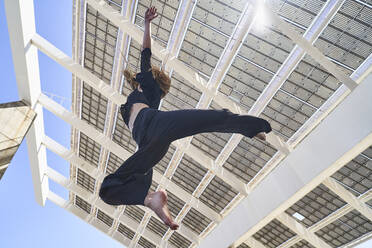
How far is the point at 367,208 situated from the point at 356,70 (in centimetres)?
614

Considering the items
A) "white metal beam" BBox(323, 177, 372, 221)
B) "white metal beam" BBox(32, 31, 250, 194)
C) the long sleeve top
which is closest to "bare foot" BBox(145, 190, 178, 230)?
the long sleeve top

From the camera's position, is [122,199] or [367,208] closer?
[122,199]

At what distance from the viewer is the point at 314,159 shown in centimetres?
909

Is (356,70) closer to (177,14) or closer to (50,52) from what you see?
(177,14)

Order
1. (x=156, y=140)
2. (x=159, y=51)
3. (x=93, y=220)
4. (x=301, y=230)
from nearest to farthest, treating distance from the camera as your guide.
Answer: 1. (x=156, y=140)
2. (x=159, y=51)
3. (x=301, y=230)
4. (x=93, y=220)

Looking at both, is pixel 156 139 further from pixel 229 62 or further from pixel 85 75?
pixel 85 75

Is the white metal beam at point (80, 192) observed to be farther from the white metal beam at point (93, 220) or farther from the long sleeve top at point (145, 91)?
the long sleeve top at point (145, 91)

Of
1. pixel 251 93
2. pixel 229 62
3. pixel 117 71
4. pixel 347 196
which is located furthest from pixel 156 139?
pixel 347 196

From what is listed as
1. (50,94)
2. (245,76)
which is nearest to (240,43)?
(245,76)

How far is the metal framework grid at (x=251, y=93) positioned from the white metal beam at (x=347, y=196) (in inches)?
2.2

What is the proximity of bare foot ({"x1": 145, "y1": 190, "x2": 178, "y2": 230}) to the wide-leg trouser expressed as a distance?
8cm

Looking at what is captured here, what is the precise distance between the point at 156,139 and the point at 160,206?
1.89 feet

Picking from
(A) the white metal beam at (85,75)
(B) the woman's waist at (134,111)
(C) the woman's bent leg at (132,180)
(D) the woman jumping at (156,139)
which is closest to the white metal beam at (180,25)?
(A) the white metal beam at (85,75)

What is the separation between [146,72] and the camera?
3453mm
